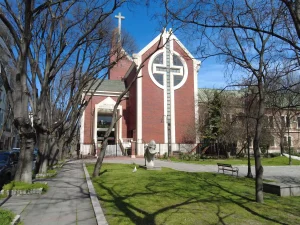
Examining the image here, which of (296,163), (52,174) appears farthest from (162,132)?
(52,174)

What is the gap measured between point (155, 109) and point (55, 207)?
35844mm

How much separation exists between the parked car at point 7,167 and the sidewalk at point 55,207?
3150mm

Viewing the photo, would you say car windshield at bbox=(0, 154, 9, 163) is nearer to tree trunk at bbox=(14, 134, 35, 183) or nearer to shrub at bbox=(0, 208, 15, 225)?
tree trunk at bbox=(14, 134, 35, 183)

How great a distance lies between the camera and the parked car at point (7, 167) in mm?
13250

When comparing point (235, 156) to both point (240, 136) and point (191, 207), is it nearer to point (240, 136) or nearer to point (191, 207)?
point (240, 136)

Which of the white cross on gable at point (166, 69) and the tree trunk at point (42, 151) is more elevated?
the white cross on gable at point (166, 69)

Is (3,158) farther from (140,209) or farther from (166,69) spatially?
(166,69)

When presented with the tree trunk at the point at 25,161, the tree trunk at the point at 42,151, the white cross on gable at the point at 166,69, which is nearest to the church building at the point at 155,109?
the white cross on gable at the point at 166,69

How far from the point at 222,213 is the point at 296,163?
992 inches

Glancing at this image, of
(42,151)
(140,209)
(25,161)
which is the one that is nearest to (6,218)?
(140,209)

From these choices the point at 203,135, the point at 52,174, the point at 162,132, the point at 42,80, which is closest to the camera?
the point at 42,80

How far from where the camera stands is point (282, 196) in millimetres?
10523

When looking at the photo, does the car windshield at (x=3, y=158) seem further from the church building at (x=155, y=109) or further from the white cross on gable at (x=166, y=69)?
the white cross on gable at (x=166, y=69)

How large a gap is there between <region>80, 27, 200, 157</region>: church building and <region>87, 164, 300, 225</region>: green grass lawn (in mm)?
29991
